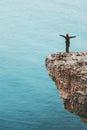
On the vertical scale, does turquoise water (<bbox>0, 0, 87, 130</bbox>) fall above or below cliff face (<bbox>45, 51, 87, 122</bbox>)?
below

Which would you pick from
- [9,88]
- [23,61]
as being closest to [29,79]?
[9,88]

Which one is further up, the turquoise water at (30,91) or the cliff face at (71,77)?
the cliff face at (71,77)

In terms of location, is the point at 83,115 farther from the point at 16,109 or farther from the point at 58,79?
the point at 16,109

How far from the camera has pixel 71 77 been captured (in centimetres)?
2694

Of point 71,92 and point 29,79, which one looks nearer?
point 71,92

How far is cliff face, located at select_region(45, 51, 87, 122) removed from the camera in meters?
26.2

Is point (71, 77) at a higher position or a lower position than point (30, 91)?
higher

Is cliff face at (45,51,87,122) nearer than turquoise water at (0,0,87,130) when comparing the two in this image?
Yes

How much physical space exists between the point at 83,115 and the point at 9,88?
89.4m

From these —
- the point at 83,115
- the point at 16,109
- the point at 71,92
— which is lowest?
the point at 16,109

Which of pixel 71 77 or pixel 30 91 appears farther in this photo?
pixel 30 91

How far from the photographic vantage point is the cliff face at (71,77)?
2617cm

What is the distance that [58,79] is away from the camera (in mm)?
28516

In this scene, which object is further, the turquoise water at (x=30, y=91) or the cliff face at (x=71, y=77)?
the turquoise water at (x=30, y=91)
